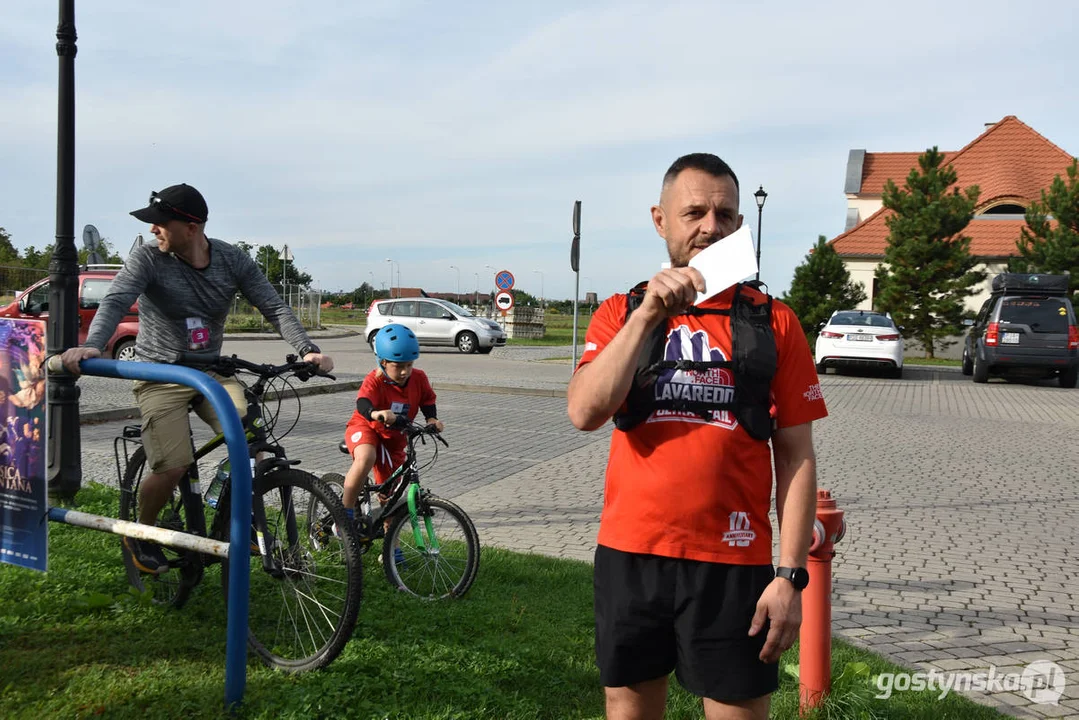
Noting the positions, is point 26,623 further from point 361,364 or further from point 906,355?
point 906,355

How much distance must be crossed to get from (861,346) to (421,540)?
60.8 feet

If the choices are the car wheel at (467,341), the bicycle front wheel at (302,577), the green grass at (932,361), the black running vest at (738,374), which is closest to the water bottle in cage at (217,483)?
the bicycle front wheel at (302,577)

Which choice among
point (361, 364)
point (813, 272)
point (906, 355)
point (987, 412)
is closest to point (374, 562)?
point (987, 412)

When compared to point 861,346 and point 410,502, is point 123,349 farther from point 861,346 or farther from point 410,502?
point 861,346

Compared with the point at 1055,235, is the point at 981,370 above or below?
below

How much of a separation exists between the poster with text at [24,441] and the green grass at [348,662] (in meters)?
0.45

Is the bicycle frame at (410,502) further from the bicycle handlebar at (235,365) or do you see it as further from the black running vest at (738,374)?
the black running vest at (738,374)

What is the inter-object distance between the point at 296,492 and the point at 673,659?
1933 millimetres

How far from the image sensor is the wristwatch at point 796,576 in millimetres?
2203

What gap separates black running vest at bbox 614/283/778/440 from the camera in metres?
2.21

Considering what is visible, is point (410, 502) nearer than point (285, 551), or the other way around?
point (285, 551)

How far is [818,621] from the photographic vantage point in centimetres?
357

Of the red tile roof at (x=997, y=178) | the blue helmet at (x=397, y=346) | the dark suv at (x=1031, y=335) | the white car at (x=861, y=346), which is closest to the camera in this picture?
the blue helmet at (x=397, y=346)

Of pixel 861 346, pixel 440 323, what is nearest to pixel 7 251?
pixel 440 323
